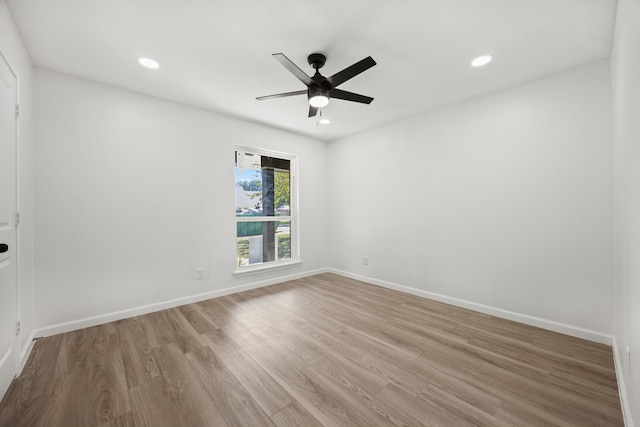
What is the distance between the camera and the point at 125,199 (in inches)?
111

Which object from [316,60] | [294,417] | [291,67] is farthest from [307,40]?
[294,417]

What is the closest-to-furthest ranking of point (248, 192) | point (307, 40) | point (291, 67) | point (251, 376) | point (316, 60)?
point (251, 376)
point (291, 67)
point (307, 40)
point (316, 60)
point (248, 192)

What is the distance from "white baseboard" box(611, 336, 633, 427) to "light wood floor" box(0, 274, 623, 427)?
0.04 m

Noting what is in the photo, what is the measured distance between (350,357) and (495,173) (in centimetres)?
252

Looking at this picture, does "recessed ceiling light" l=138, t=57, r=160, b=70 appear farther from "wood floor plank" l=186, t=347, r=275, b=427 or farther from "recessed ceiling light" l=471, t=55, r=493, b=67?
"recessed ceiling light" l=471, t=55, r=493, b=67

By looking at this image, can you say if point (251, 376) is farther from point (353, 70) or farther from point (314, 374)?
point (353, 70)

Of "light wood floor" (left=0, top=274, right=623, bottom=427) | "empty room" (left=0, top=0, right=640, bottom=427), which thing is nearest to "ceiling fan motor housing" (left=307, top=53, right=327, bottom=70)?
"empty room" (left=0, top=0, right=640, bottom=427)

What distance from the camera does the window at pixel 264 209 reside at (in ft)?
12.9

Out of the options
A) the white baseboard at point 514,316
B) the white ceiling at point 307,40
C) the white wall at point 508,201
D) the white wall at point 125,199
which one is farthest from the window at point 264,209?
the white baseboard at point 514,316

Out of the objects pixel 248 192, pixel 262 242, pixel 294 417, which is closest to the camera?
pixel 294 417

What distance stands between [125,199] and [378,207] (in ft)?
11.0

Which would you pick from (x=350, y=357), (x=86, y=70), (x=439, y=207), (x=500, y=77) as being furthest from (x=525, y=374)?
(x=86, y=70)

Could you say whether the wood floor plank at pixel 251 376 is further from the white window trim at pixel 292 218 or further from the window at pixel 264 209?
the white window trim at pixel 292 218

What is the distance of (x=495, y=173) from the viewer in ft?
9.46
